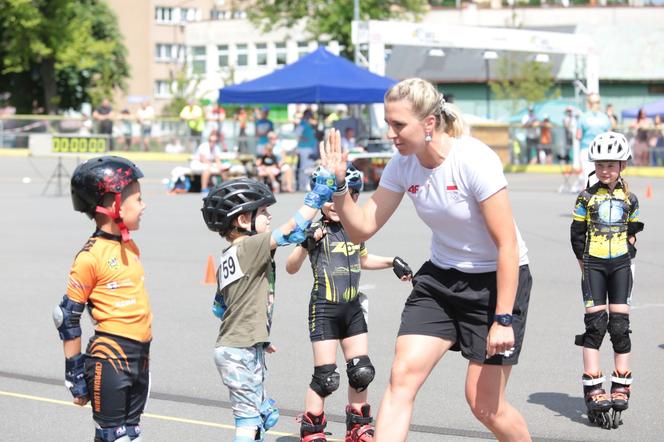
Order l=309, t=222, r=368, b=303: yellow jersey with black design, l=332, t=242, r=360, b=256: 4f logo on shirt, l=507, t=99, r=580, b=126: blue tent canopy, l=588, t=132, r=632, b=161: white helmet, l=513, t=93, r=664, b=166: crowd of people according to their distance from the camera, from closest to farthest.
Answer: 1. l=309, t=222, r=368, b=303: yellow jersey with black design
2. l=332, t=242, r=360, b=256: 4f logo on shirt
3. l=588, t=132, r=632, b=161: white helmet
4. l=513, t=93, r=664, b=166: crowd of people
5. l=507, t=99, r=580, b=126: blue tent canopy

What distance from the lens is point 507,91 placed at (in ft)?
191

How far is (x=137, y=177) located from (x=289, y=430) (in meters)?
2.38

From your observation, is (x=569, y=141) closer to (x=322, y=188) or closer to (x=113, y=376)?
(x=322, y=188)

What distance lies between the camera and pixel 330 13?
178 feet

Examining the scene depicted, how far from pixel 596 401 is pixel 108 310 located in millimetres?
3252

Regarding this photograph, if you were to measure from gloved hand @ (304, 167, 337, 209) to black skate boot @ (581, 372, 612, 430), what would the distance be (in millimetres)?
2585

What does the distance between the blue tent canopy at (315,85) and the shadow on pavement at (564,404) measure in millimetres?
18100

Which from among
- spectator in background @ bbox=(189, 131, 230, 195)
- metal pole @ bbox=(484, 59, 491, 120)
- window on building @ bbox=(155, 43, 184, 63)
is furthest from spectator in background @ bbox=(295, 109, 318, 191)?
window on building @ bbox=(155, 43, 184, 63)

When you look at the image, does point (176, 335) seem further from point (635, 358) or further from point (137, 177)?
point (137, 177)

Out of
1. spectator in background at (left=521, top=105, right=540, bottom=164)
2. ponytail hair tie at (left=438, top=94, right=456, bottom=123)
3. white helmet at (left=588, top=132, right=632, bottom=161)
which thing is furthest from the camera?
spectator in background at (left=521, top=105, right=540, bottom=164)

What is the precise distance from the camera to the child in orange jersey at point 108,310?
5109mm

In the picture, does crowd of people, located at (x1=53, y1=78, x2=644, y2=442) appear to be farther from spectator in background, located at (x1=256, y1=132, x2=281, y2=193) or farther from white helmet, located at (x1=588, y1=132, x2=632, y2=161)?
spectator in background, located at (x1=256, y1=132, x2=281, y2=193)

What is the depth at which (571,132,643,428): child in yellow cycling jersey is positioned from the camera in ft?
24.0

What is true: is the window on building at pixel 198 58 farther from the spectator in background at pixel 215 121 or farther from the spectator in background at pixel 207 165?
the spectator in background at pixel 207 165
